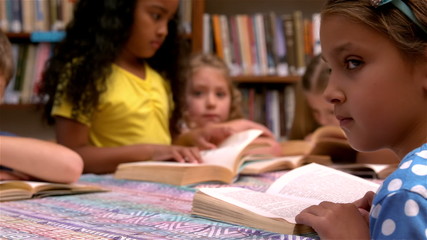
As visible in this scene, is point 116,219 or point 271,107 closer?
point 116,219

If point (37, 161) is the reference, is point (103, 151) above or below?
below

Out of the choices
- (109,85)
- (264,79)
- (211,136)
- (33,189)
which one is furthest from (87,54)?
(264,79)

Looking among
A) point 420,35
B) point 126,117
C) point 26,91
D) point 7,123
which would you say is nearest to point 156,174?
point 126,117

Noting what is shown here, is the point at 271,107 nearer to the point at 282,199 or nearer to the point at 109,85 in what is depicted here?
the point at 109,85

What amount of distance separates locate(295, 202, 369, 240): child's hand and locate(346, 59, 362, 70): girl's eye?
16cm

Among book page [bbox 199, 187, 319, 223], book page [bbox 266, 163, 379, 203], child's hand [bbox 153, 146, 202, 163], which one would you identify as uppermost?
book page [bbox 199, 187, 319, 223]

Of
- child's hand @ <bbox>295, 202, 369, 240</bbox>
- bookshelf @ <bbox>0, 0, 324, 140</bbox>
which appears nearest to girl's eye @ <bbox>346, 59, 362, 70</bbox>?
child's hand @ <bbox>295, 202, 369, 240</bbox>

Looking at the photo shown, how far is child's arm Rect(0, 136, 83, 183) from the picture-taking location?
98 cm

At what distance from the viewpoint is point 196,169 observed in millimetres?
1083

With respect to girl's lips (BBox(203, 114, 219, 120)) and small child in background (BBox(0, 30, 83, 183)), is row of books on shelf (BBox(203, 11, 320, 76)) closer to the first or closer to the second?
girl's lips (BBox(203, 114, 219, 120))

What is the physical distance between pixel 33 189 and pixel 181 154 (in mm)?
456

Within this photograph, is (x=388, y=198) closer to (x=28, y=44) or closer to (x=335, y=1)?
(x=335, y=1)

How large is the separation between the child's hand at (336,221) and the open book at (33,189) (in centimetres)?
51

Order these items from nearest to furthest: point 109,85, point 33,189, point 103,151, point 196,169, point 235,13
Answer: point 33,189 < point 196,169 < point 103,151 < point 109,85 < point 235,13
